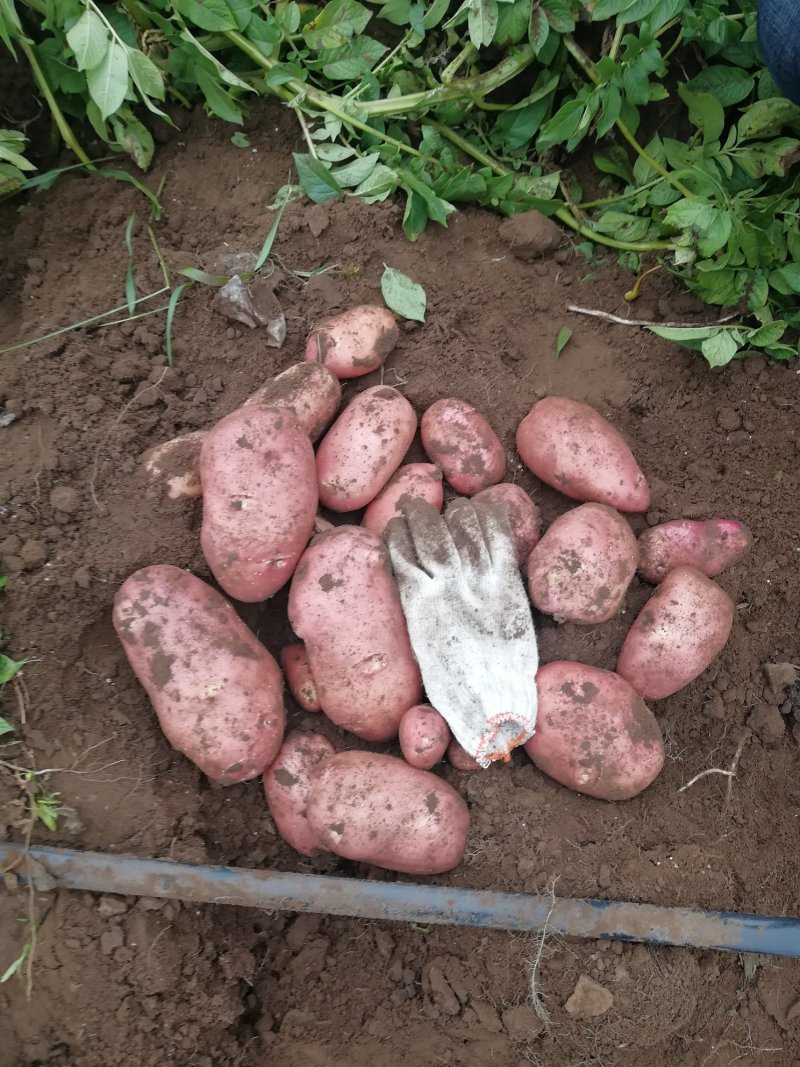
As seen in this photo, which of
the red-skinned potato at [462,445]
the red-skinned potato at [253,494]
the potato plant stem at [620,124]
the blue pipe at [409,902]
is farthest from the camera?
the potato plant stem at [620,124]

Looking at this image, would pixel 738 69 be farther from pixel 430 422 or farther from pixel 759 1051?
pixel 759 1051

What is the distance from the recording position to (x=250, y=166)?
1891mm

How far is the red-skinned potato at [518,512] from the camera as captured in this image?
1.66 m

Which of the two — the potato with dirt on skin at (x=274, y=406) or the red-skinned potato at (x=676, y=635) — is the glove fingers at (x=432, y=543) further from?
the red-skinned potato at (x=676, y=635)

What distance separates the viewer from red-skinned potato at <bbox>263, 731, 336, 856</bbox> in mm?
1501

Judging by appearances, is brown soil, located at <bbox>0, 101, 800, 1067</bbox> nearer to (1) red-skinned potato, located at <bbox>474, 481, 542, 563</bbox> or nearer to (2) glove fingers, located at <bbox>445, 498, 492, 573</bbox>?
(1) red-skinned potato, located at <bbox>474, 481, 542, 563</bbox>

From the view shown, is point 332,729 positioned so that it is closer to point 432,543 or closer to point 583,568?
point 432,543

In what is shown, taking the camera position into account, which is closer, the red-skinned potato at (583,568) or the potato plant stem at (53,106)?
the red-skinned potato at (583,568)

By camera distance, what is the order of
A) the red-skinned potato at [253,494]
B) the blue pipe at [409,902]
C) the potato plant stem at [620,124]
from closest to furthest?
1. the blue pipe at [409,902]
2. the red-skinned potato at [253,494]
3. the potato plant stem at [620,124]

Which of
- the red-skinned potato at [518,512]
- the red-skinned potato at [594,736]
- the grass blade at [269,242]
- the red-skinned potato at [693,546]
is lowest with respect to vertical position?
the red-skinned potato at [594,736]

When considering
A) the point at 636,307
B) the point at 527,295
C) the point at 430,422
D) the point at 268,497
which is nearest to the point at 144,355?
the point at 268,497

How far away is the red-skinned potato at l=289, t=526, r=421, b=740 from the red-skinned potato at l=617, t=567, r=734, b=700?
49 cm

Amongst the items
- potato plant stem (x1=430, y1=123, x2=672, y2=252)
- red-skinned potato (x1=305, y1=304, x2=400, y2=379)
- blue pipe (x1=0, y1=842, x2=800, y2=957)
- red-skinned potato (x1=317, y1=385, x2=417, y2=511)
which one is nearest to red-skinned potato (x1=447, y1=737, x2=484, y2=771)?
blue pipe (x1=0, y1=842, x2=800, y2=957)

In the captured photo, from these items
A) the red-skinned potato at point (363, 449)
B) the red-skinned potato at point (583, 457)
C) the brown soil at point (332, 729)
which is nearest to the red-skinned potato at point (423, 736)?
the brown soil at point (332, 729)
